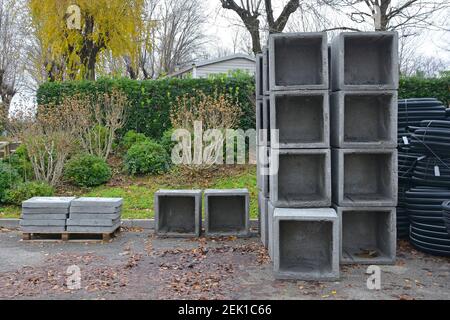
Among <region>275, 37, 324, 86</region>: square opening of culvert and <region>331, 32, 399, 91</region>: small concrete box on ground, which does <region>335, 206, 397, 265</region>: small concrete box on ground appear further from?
<region>275, 37, 324, 86</region>: square opening of culvert

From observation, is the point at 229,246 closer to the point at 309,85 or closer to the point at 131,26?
the point at 309,85

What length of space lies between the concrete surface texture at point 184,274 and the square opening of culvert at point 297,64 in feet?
8.04

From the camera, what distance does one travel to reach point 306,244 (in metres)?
5.77

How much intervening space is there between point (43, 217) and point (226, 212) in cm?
294

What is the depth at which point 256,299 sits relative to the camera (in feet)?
15.0

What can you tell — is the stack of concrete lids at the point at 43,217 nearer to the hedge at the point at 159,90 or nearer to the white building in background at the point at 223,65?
the hedge at the point at 159,90

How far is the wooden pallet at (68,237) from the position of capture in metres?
7.19

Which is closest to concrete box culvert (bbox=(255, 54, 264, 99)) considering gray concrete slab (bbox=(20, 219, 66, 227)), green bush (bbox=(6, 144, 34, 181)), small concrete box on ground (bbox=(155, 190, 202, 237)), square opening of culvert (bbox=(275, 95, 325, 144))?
square opening of culvert (bbox=(275, 95, 325, 144))

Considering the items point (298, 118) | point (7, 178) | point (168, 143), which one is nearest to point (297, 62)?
point (298, 118)

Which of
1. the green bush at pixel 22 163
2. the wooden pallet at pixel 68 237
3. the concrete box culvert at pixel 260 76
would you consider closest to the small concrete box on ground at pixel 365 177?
the concrete box culvert at pixel 260 76

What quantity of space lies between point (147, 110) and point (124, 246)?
6.61 metres

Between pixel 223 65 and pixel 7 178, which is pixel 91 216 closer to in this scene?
pixel 7 178

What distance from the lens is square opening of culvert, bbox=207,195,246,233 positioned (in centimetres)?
777
